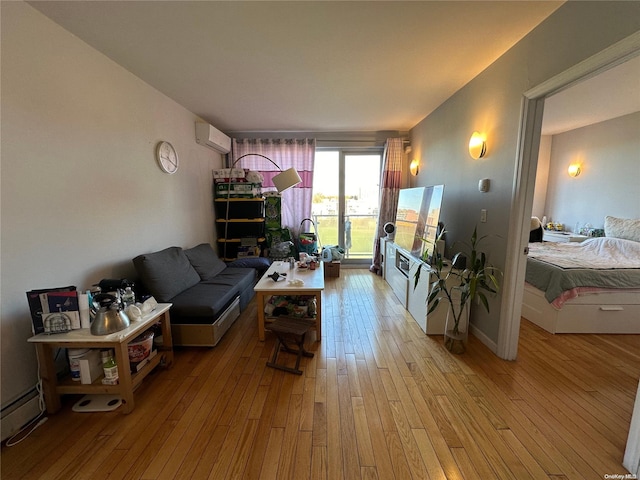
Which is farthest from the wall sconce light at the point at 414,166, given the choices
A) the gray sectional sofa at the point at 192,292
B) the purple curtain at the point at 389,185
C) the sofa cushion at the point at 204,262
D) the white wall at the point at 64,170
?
the white wall at the point at 64,170

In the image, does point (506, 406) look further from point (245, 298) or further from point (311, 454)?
point (245, 298)

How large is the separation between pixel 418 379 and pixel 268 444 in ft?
3.77

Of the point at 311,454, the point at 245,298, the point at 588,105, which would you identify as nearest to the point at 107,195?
the point at 245,298

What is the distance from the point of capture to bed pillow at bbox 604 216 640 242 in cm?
322

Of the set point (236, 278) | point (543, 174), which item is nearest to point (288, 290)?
point (236, 278)

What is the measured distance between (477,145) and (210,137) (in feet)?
11.1

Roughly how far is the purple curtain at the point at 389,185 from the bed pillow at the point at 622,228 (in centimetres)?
293

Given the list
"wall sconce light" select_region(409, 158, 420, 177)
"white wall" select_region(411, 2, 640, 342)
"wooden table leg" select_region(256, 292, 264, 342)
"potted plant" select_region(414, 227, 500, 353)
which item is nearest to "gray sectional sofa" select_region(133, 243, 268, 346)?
"wooden table leg" select_region(256, 292, 264, 342)

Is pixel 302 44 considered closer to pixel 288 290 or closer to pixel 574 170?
pixel 288 290

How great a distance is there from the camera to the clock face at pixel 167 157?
2773mm

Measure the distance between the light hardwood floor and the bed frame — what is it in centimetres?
19

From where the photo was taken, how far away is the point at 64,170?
177 cm

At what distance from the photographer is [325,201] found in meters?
4.84

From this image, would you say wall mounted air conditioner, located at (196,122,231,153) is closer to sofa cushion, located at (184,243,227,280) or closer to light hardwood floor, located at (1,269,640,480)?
sofa cushion, located at (184,243,227,280)
